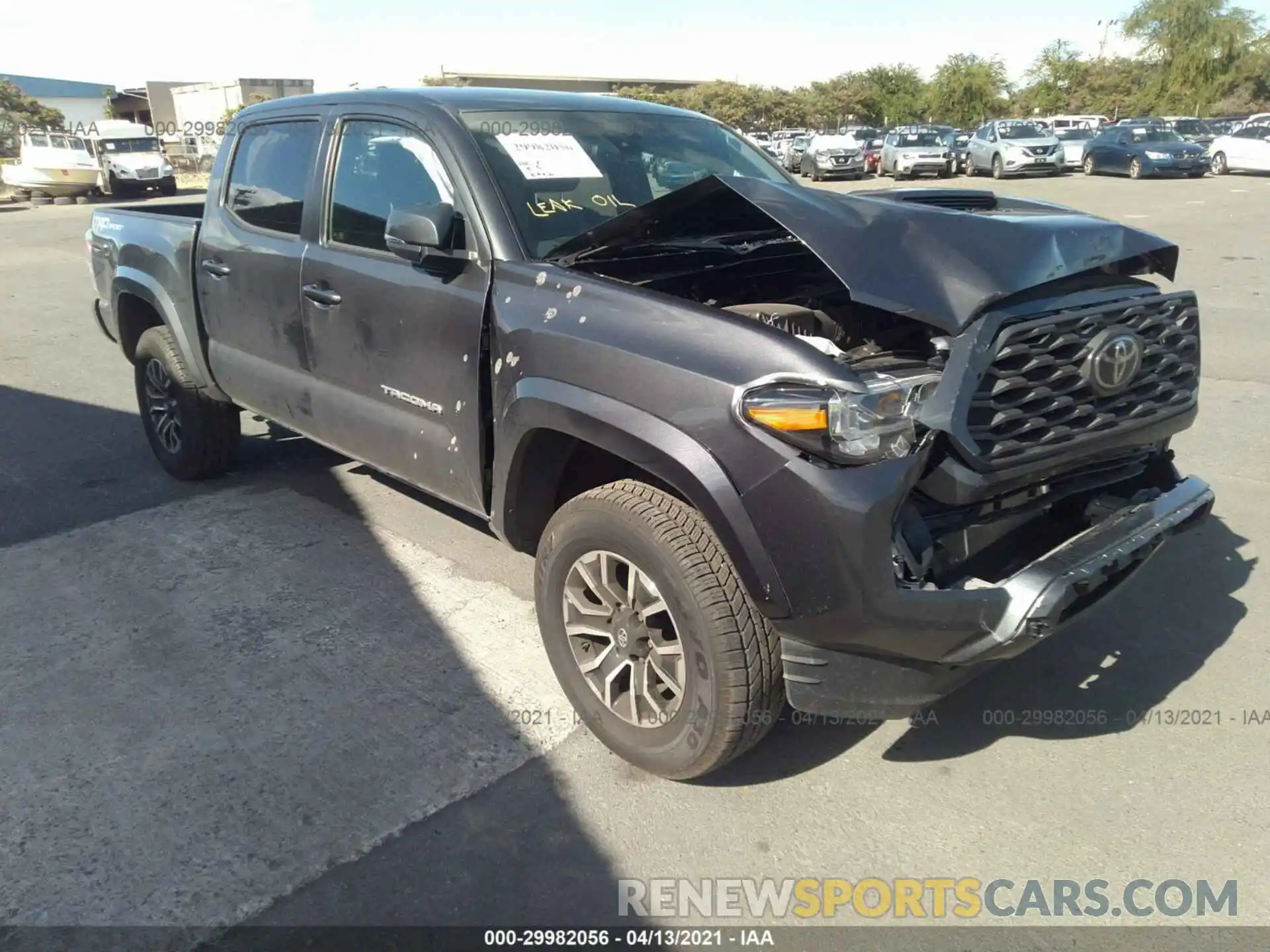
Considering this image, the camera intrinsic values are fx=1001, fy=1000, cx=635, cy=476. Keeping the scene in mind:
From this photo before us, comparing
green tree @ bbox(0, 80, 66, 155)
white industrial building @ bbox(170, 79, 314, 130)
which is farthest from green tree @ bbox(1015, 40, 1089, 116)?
green tree @ bbox(0, 80, 66, 155)

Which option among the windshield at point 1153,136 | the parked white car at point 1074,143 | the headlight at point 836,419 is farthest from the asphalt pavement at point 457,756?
the parked white car at point 1074,143

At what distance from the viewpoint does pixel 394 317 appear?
12.0ft

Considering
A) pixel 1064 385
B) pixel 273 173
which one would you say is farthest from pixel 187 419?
pixel 1064 385

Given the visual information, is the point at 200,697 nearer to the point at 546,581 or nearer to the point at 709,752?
the point at 546,581

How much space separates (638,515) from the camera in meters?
2.76

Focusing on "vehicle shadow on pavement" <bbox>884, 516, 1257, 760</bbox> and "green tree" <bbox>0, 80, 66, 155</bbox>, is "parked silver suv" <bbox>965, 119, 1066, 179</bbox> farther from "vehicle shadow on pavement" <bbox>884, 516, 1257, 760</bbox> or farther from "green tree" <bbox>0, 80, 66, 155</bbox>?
"green tree" <bbox>0, 80, 66, 155</bbox>

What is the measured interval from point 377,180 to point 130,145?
96.5 feet

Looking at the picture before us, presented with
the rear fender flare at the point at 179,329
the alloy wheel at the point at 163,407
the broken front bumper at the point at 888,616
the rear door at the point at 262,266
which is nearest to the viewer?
the broken front bumper at the point at 888,616

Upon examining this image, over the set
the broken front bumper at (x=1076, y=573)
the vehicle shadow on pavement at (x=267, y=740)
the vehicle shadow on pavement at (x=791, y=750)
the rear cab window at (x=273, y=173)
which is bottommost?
the vehicle shadow on pavement at (x=267, y=740)

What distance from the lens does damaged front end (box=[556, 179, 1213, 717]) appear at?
8.04 feet

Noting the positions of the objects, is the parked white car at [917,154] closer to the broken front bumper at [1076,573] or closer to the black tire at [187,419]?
the black tire at [187,419]

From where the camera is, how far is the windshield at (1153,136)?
92.5 ft

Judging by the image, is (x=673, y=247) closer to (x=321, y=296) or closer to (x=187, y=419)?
(x=321, y=296)

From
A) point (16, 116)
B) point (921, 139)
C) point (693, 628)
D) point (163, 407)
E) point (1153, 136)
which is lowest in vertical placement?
point (163, 407)
